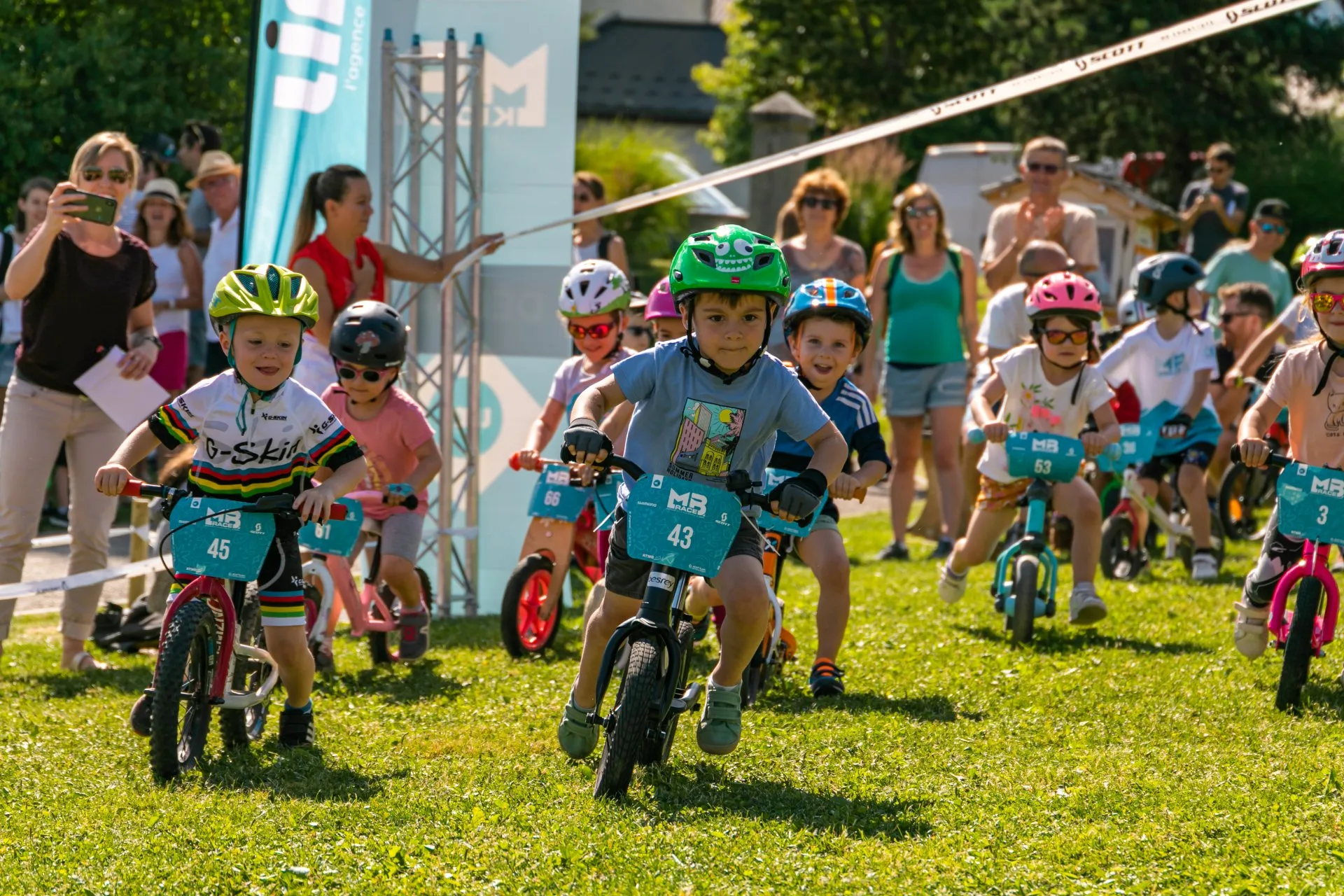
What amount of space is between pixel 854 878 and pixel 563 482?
12.8ft

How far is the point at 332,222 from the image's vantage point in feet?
28.5

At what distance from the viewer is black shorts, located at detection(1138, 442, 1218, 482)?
10.5 m

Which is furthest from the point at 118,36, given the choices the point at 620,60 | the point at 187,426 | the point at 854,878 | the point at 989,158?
the point at 620,60

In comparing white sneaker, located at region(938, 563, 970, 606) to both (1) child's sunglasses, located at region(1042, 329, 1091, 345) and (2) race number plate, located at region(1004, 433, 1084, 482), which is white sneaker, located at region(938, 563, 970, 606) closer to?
(2) race number plate, located at region(1004, 433, 1084, 482)

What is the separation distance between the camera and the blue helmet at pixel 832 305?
277 inches

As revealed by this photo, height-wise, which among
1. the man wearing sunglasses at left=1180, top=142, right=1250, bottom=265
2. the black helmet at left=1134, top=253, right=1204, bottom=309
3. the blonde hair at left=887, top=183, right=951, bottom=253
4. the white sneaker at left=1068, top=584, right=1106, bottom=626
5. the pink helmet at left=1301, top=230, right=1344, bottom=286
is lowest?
the white sneaker at left=1068, top=584, right=1106, bottom=626

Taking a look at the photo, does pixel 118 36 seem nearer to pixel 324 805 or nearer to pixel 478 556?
pixel 478 556

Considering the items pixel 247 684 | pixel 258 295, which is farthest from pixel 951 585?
pixel 258 295

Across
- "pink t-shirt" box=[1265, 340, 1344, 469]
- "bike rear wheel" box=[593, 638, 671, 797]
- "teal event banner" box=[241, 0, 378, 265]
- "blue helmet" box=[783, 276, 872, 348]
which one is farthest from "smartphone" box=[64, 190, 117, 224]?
"pink t-shirt" box=[1265, 340, 1344, 469]

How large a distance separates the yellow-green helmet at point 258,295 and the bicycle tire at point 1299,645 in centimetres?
394

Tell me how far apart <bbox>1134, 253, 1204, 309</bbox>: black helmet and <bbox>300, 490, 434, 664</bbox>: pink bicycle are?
16.1 feet

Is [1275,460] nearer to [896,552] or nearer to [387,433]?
[387,433]

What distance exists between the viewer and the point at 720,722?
5.75 m

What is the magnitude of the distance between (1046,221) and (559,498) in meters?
4.65
